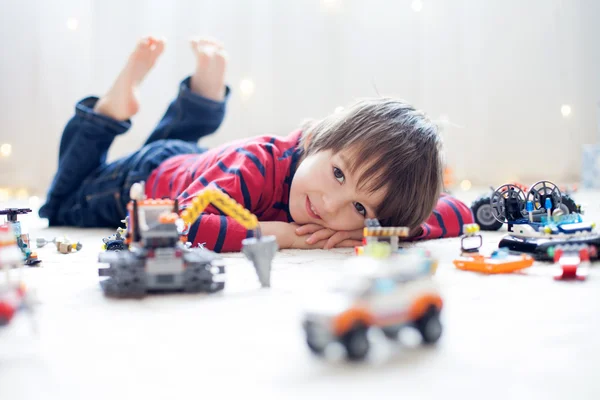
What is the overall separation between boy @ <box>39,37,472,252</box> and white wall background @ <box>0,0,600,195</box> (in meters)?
0.58

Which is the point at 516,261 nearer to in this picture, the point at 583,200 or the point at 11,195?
the point at 583,200

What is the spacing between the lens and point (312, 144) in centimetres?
123

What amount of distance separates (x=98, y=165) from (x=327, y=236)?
2.69 ft

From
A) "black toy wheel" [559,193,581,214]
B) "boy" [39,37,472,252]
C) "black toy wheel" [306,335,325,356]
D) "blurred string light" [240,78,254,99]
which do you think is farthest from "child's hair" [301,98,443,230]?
"blurred string light" [240,78,254,99]

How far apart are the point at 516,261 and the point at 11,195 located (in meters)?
1.92

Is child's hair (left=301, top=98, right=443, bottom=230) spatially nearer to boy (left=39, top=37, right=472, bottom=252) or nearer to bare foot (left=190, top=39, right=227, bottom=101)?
boy (left=39, top=37, right=472, bottom=252)

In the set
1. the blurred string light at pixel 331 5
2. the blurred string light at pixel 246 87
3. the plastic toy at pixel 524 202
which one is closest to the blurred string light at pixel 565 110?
the blurred string light at pixel 331 5

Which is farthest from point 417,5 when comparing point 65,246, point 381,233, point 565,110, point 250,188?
point 381,233

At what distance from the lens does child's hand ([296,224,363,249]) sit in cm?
114

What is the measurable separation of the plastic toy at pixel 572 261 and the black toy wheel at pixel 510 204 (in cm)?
17

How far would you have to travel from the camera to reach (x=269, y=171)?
128 cm

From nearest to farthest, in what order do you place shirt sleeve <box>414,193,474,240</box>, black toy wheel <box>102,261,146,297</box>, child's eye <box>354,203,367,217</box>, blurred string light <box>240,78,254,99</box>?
black toy wheel <box>102,261,146,297</box> → child's eye <box>354,203,367,217</box> → shirt sleeve <box>414,193,474,240</box> → blurred string light <box>240,78,254,99</box>

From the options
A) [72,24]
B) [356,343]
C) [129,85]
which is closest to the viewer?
[356,343]

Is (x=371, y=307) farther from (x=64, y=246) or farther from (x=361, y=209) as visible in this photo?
(x=64, y=246)
